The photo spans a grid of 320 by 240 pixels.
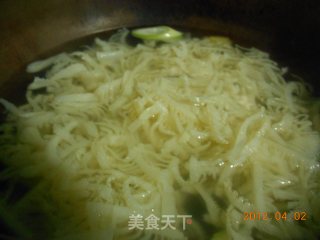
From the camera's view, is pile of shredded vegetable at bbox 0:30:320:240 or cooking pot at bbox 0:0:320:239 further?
cooking pot at bbox 0:0:320:239

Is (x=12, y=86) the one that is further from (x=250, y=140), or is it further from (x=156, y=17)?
(x=250, y=140)

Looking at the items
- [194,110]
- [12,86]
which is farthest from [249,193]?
[12,86]

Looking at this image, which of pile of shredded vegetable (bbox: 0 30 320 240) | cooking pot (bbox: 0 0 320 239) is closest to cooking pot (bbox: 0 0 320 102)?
cooking pot (bbox: 0 0 320 239)

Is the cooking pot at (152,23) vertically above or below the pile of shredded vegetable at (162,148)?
above

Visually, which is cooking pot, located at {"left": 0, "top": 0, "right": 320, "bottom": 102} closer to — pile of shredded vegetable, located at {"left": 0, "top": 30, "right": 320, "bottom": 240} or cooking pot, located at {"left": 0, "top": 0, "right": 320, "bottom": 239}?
cooking pot, located at {"left": 0, "top": 0, "right": 320, "bottom": 239}

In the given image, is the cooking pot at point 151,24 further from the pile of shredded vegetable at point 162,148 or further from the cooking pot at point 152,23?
the pile of shredded vegetable at point 162,148

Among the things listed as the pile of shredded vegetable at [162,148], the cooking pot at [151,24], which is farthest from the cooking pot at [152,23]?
the pile of shredded vegetable at [162,148]

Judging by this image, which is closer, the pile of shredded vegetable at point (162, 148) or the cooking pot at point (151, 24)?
the pile of shredded vegetable at point (162, 148)
